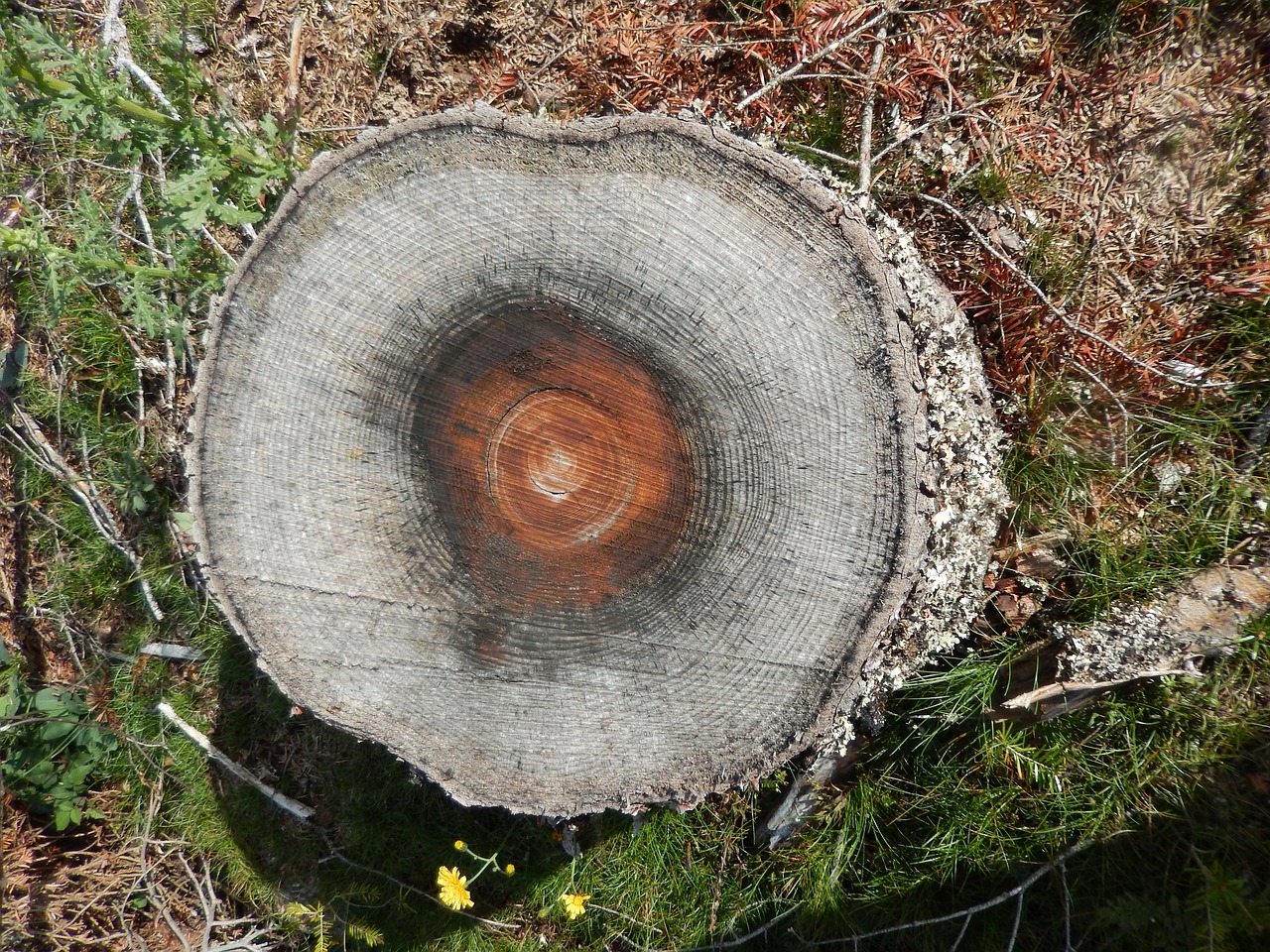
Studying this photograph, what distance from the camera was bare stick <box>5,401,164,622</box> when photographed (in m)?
2.65

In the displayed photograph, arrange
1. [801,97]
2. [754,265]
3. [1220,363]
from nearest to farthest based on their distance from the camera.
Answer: [754,265]
[1220,363]
[801,97]

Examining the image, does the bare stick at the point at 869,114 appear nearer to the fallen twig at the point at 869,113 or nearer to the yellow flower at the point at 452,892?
the fallen twig at the point at 869,113

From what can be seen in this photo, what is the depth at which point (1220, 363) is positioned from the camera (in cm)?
198

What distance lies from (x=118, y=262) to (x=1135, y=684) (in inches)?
109

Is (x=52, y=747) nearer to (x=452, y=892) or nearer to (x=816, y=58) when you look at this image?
(x=452, y=892)

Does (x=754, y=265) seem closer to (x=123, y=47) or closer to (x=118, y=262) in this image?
(x=118, y=262)

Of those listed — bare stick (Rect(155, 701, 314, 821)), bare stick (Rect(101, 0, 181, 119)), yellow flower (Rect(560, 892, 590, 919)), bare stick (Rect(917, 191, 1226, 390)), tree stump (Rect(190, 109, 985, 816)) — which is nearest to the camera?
tree stump (Rect(190, 109, 985, 816))

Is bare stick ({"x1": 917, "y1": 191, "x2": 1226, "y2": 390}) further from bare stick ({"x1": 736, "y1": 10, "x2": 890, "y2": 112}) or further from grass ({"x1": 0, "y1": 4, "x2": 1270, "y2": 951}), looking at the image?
bare stick ({"x1": 736, "y1": 10, "x2": 890, "y2": 112})

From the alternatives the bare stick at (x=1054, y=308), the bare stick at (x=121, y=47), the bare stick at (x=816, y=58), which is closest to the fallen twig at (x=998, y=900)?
the bare stick at (x=1054, y=308)

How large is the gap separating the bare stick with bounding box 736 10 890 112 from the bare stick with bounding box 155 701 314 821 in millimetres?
2695

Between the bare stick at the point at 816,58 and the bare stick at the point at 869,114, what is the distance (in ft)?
0.12

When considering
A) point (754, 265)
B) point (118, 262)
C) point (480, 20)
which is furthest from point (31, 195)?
point (754, 265)

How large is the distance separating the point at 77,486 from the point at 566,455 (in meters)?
2.11

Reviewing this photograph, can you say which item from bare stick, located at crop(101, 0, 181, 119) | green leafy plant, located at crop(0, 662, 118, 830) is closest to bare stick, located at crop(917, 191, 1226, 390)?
bare stick, located at crop(101, 0, 181, 119)
